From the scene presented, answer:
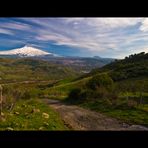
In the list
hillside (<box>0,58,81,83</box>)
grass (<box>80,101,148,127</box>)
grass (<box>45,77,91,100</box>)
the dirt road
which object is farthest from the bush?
hillside (<box>0,58,81,83</box>)

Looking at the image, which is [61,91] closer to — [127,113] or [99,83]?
[99,83]

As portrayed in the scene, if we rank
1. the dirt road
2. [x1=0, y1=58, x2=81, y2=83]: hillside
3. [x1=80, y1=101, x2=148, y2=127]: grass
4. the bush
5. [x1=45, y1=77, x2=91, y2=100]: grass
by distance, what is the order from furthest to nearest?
1. [x1=0, y1=58, x2=81, y2=83]: hillside
2. [x1=45, y1=77, x2=91, y2=100]: grass
3. the bush
4. [x1=80, y1=101, x2=148, y2=127]: grass
5. the dirt road

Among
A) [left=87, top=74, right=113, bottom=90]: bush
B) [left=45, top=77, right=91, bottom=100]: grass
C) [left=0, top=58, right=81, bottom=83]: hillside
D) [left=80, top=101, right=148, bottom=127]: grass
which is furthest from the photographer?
[left=0, top=58, right=81, bottom=83]: hillside

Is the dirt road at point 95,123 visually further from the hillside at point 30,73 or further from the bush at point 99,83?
the hillside at point 30,73

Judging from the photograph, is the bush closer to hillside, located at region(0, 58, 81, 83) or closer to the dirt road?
the dirt road

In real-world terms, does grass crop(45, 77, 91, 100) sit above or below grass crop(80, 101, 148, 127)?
below

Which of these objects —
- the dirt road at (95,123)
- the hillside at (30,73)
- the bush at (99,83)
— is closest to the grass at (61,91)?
the bush at (99,83)

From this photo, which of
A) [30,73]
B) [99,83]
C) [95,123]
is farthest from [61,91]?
[30,73]

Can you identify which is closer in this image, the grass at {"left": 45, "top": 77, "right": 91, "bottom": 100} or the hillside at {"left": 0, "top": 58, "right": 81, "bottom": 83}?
the grass at {"left": 45, "top": 77, "right": 91, "bottom": 100}
